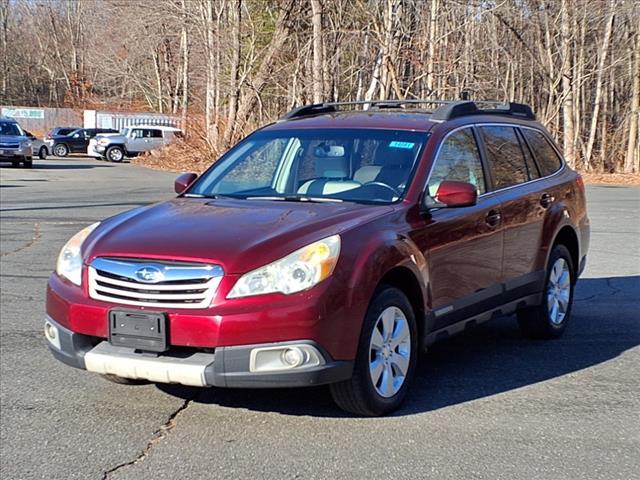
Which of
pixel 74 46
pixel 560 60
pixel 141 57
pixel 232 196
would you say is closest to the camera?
pixel 232 196

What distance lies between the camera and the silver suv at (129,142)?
42.9 metres

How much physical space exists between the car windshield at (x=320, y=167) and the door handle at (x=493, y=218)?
0.76m

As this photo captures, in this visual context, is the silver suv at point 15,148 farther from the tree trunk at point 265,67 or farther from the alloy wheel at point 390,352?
the alloy wheel at point 390,352

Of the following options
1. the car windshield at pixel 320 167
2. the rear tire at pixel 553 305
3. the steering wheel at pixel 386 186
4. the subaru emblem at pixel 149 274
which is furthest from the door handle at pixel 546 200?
the subaru emblem at pixel 149 274

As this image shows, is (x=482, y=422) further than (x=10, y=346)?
No

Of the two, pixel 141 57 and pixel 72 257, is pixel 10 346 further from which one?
pixel 141 57

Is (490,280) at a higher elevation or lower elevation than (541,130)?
lower

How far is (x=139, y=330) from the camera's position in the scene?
15.1 feet

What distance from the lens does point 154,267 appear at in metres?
4.64

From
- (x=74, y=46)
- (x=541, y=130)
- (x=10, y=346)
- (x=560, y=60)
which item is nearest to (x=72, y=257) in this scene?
(x=10, y=346)

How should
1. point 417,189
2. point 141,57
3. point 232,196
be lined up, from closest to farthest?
point 417,189 → point 232,196 → point 141,57

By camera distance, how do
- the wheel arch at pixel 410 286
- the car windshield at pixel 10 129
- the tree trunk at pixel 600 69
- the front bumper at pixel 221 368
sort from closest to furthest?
the front bumper at pixel 221 368
the wheel arch at pixel 410 286
the car windshield at pixel 10 129
the tree trunk at pixel 600 69

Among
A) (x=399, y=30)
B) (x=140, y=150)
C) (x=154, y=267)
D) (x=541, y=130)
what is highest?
(x=399, y=30)

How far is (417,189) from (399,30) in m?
23.9
